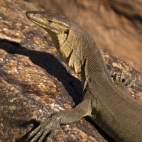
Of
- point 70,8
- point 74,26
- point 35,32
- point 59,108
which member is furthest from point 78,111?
point 70,8

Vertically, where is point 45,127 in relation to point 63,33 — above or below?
below

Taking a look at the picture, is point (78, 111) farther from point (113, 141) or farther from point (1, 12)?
point (1, 12)

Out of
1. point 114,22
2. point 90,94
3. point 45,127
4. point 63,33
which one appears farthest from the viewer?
point 114,22

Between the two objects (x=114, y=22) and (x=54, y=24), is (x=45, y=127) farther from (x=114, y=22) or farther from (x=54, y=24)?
(x=114, y=22)

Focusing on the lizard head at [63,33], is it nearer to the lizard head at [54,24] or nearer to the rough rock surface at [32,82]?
the lizard head at [54,24]

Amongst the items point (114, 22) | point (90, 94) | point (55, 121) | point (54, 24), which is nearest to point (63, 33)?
point (54, 24)

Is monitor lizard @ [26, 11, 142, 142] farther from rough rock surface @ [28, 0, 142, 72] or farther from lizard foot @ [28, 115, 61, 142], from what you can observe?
rough rock surface @ [28, 0, 142, 72]
